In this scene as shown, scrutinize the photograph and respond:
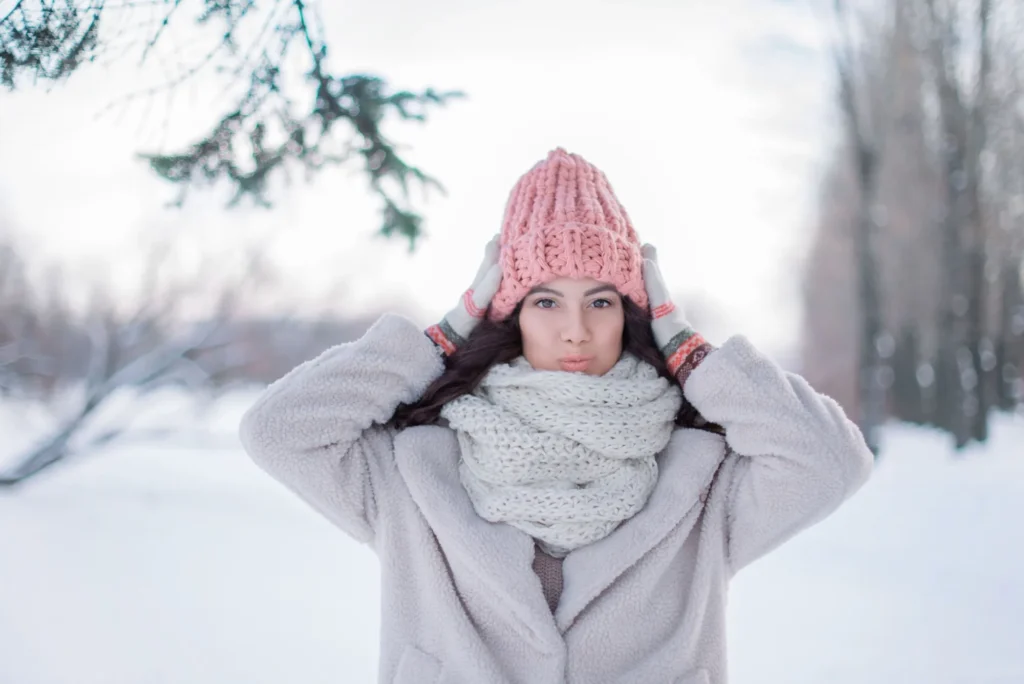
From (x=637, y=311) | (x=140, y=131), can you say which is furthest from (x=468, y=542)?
(x=140, y=131)

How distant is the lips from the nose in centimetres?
3

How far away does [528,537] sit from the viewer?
140 centimetres

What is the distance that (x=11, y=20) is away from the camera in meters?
1.39

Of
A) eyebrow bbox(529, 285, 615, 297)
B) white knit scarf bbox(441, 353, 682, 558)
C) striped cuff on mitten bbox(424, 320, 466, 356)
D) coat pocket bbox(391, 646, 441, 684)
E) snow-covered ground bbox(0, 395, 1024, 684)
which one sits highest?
eyebrow bbox(529, 285, 615, 297)

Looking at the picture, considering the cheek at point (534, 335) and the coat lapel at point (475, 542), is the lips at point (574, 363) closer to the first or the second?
the cheek at point (534, 335)

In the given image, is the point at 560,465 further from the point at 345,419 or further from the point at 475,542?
the point at 345,419

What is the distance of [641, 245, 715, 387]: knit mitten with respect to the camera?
4.79 feet

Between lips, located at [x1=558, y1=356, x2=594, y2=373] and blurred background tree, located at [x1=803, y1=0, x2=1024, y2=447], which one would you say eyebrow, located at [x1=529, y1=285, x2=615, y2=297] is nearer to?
lips, located at [x1=558, y1=356, x2=594, y2=373]

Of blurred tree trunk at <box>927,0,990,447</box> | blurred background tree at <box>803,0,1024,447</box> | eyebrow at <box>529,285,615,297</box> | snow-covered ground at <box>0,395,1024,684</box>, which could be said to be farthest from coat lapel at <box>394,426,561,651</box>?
blurred tree trunk at <box>927,0,990,447</box>

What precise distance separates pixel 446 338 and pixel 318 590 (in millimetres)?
2572

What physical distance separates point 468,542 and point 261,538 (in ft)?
12.6

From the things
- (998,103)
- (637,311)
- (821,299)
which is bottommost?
(821,299)

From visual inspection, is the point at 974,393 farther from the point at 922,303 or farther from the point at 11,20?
the point at 11,20

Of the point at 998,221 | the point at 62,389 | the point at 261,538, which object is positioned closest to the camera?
the point at 261,538
